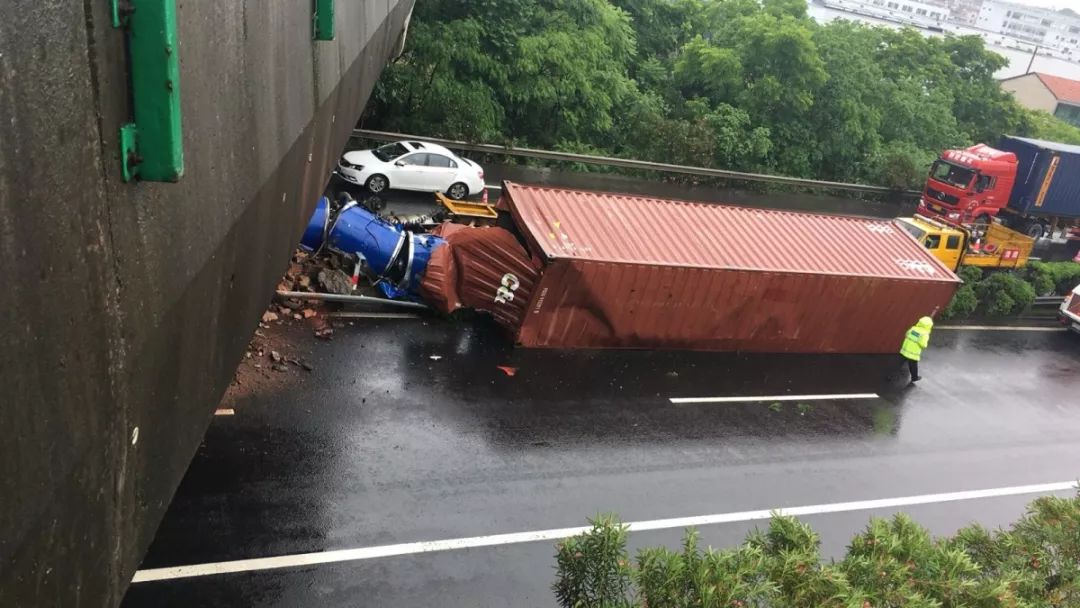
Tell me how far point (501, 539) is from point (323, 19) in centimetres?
584

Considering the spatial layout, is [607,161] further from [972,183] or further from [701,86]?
[972,183]

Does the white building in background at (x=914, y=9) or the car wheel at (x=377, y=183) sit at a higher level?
the white building in background at (x=914, y=9)

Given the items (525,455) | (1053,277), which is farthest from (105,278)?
(1053,277)

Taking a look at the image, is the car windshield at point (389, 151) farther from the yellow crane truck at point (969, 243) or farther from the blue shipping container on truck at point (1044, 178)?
the blue shipping container on truck at point (1044, 178)

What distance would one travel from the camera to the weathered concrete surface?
1764 millimetres

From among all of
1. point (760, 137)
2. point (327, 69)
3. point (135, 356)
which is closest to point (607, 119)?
point (760, 137)

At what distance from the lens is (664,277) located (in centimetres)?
1252

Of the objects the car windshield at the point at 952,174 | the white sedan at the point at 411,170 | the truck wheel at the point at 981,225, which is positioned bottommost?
the truck wheel at the point at 981,225

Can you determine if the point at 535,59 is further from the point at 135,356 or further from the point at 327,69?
the point at 135,356

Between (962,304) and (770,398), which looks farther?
(962,304)

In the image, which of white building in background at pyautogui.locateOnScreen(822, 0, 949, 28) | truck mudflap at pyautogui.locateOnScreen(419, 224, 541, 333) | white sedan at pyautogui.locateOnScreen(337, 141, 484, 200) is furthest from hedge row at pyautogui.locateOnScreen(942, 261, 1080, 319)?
white building in background at pyautogui.locateOnScreen(822, 0, 949, 28)

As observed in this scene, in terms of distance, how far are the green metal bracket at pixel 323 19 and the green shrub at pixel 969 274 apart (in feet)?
61.2

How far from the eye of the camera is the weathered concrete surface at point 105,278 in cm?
176

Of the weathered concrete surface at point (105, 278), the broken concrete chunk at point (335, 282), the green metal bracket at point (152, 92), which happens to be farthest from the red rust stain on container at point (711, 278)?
the green metal bracket at point (152, 92)
